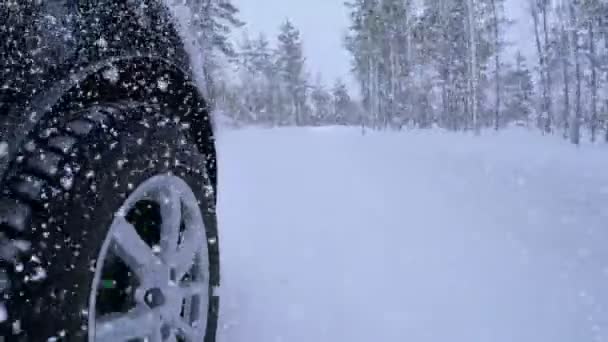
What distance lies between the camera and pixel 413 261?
4.13 metres

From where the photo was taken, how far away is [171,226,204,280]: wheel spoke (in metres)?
1.85

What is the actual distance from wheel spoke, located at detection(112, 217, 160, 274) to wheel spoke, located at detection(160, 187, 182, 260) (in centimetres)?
10

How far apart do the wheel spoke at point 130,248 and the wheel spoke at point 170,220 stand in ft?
0.34

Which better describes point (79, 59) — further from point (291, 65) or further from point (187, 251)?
point (291, 65)

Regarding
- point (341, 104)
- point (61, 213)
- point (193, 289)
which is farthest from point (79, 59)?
point (341, 104)

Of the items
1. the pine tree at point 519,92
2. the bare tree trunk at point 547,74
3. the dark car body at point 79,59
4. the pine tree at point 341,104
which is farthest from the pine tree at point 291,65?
the dark car body at point 79,59

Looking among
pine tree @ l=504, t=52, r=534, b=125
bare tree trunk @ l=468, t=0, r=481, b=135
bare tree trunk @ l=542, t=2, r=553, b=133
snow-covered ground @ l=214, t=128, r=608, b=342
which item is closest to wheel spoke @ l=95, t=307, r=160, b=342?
snow-covered ground @ l=214, t=128, r=608, b=342

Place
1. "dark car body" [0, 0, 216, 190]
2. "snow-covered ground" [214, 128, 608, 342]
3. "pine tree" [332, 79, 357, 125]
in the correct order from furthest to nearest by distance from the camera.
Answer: "pine tree" [332, 79, 357, 125], "snow-covered ground" [214, 128, 608, 342], "dark car body" [0, 0, 216, 190]

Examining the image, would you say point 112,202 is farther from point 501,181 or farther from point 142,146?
point 501,181

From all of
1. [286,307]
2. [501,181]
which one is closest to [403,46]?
[501,181]

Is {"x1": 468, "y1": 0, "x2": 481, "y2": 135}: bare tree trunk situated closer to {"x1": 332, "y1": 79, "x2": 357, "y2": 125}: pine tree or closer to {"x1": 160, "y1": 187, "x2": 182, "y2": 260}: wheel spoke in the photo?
{"x1": 160, "y1": 187, "x2": 182, "y2": 260}: wheel spoke

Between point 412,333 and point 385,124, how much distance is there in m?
40.4

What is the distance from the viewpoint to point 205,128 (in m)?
2.26

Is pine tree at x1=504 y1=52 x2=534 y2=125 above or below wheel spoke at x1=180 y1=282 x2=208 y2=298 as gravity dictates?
above
